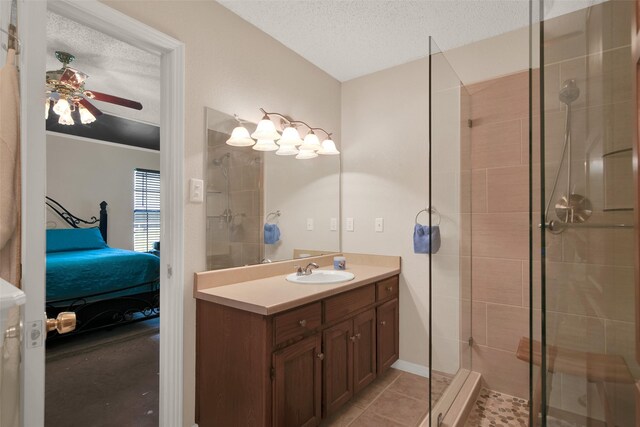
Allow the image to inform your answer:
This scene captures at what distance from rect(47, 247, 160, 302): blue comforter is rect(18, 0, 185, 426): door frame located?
2.07m

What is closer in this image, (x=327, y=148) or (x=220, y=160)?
(x=220, y=160)

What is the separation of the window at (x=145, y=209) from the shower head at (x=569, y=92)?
5992 millimetres

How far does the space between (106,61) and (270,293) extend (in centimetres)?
232

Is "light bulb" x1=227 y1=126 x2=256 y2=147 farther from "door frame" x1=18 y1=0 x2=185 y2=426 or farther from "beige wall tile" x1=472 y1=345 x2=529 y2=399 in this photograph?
"beige wall tile" x1=472 y1=345 x2=529 y2=399

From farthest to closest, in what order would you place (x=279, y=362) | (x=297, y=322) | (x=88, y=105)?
(x=88, y=105)
(x=297, y=322)
(x=279, y=362)

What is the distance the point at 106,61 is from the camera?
100 inches

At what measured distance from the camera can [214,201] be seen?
1854 millimetres

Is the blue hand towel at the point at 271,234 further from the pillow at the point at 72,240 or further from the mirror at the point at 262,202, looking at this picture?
the pillow at the point at 72,240

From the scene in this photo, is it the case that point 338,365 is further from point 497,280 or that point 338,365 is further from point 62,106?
point 62,106

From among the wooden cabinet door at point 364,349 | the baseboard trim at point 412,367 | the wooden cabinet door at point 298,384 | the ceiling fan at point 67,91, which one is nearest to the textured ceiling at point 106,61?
the ceiling fan at point 67,91

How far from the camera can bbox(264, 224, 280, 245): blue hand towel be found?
7.32 ft

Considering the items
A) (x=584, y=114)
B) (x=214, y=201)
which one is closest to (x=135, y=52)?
(x=214, y=201)

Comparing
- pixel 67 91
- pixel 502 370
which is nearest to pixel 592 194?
pixel 502 370

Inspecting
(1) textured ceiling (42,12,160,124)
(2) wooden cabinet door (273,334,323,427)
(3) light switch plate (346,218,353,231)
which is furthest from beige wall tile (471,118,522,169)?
A: (1) textured ceiling (42,12,160,124)
